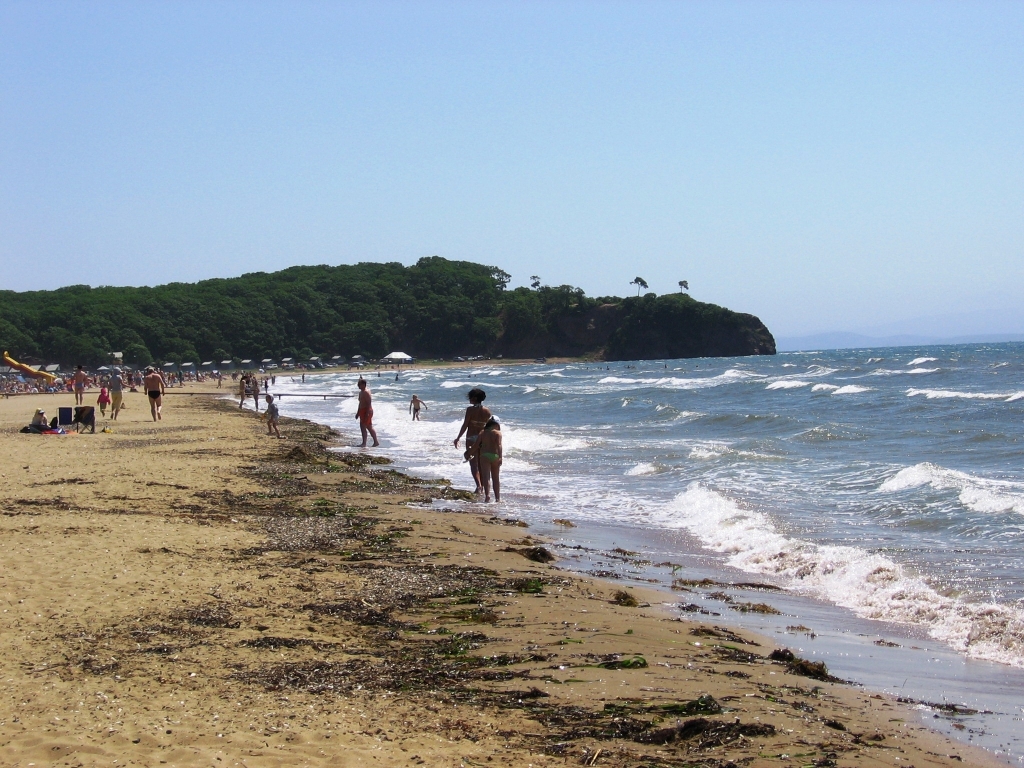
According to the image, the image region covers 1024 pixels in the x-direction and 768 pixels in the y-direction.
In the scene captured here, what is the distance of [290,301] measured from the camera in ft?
421

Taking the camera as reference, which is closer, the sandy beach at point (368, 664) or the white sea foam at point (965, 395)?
the sandy beach at point (368, 664)

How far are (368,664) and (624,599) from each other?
2429 millimetres

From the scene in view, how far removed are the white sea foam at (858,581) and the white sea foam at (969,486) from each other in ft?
8.51

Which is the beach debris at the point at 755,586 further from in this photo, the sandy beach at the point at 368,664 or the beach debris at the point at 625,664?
the beach debris at the point at 625,664

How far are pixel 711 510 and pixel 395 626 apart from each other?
6590mm

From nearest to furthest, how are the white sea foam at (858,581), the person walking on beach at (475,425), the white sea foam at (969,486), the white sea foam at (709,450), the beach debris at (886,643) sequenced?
the beach debris at (886,643) < the white sea foam at (858,581) < the white sea foam at (969,486) < the person walking on beach at (475,425) < the white sea foam at (709,450)

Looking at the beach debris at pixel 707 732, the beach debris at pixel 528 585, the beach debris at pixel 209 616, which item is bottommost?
the beach debris at pixel 528 585

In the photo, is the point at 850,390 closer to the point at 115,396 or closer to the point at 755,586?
the point at 115,396

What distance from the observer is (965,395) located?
108ft

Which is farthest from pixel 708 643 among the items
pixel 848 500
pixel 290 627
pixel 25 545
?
pixel 848 500

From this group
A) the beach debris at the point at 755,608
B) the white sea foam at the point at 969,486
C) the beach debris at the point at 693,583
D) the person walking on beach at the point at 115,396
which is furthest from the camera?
the person walking on beach at the point at 115,396

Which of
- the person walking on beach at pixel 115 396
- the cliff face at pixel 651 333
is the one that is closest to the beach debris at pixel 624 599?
the person walking on beach at pixel 115 396

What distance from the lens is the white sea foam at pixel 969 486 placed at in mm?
10804

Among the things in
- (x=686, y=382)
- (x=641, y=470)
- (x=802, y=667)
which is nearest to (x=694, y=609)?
(x=802, y=667)
